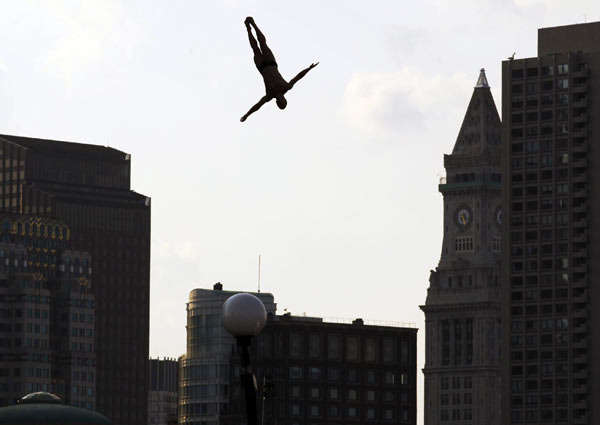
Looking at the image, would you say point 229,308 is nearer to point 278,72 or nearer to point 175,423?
point 278,72

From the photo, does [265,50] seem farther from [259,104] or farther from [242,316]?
[242,316]

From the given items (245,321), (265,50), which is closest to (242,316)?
(245,321)

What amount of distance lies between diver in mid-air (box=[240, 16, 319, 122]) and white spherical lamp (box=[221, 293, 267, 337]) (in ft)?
15.5

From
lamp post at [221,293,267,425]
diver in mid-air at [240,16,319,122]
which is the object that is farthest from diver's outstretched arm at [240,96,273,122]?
lamp post at [221,293,267,425]

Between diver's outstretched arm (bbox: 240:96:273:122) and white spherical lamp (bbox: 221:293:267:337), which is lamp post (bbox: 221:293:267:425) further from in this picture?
diver's outstretched arm (bbox: 240:96:273:122)

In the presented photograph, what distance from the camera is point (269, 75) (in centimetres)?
5550

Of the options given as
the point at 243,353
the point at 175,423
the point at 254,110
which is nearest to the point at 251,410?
the point at 243,353

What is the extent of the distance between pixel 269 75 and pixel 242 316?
6.63 m

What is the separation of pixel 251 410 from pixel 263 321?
2453 mm

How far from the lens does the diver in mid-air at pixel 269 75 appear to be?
5478 cm

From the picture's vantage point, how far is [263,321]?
54.0 meters

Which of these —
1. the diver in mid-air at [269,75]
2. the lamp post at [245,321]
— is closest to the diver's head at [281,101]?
the diver in mid-air at [269,75]

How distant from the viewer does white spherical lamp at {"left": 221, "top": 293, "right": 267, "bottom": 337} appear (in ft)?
176

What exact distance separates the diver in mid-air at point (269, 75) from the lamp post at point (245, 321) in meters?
4.76
